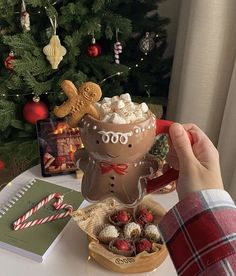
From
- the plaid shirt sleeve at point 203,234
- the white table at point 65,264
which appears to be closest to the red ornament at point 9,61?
the white table at point 65,264

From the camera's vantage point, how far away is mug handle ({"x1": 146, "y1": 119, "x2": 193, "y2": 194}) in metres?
0.61

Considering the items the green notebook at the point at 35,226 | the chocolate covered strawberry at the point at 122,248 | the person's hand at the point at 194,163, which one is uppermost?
the person's hand at the point at 194,163

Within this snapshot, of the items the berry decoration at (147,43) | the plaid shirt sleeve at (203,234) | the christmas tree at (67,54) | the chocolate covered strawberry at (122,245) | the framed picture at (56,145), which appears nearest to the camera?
the plaid shirt sleeve at (203,234)

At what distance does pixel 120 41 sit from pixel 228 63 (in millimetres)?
385

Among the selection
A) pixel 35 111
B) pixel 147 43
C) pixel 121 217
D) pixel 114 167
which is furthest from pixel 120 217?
pixel 147 43

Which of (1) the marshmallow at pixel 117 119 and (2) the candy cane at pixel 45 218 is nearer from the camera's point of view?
(1) the marshmallow at pixel 117 119

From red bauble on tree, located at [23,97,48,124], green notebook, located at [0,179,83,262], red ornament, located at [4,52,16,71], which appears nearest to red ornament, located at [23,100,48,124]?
red bauble on tree, located at [23,97,48,124]

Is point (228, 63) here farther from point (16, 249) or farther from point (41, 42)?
point (16, 249)

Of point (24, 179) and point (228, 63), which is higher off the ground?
point (228, 63)

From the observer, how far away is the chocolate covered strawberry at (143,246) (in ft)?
2.45

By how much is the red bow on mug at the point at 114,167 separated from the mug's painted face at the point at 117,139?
0.02 m

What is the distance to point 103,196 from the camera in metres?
0.63

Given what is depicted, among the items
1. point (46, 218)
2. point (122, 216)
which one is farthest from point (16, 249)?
point (122, 216)

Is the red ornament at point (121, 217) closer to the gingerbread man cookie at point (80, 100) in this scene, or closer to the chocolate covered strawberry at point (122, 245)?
the chocolate covered strawberry at point (122, 245)
